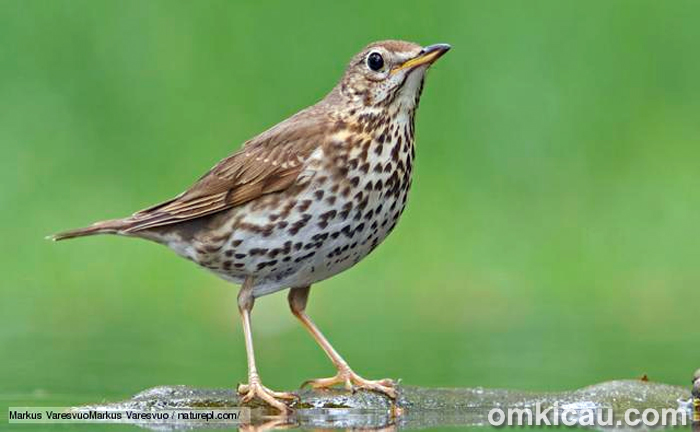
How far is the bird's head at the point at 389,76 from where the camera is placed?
39.6 ft

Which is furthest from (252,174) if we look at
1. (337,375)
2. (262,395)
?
(262,395)

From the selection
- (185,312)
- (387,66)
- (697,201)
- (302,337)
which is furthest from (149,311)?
(387,66)

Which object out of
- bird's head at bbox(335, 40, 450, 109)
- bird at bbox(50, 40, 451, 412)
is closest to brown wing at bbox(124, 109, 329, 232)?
bird at bbox(50, 40, 451, 412)

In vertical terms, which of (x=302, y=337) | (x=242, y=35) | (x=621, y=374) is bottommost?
(x=621, y=374)

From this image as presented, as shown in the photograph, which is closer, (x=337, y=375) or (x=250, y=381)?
(x=250, y=381)

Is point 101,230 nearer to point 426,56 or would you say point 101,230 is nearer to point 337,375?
point 337,375

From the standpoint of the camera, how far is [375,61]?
12203 millimetres

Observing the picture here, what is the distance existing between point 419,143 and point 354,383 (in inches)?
292

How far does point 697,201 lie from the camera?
767 inches

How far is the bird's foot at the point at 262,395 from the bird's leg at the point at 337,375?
1.72ft

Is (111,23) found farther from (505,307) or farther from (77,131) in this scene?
(505,307)

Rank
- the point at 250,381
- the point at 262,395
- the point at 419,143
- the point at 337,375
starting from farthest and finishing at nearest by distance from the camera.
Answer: the point at 419,143 → the point at 337,375 → the point at 250,381 → the point at 262,395

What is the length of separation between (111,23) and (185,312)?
3.34m

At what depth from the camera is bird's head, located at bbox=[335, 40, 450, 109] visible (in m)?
12.1
